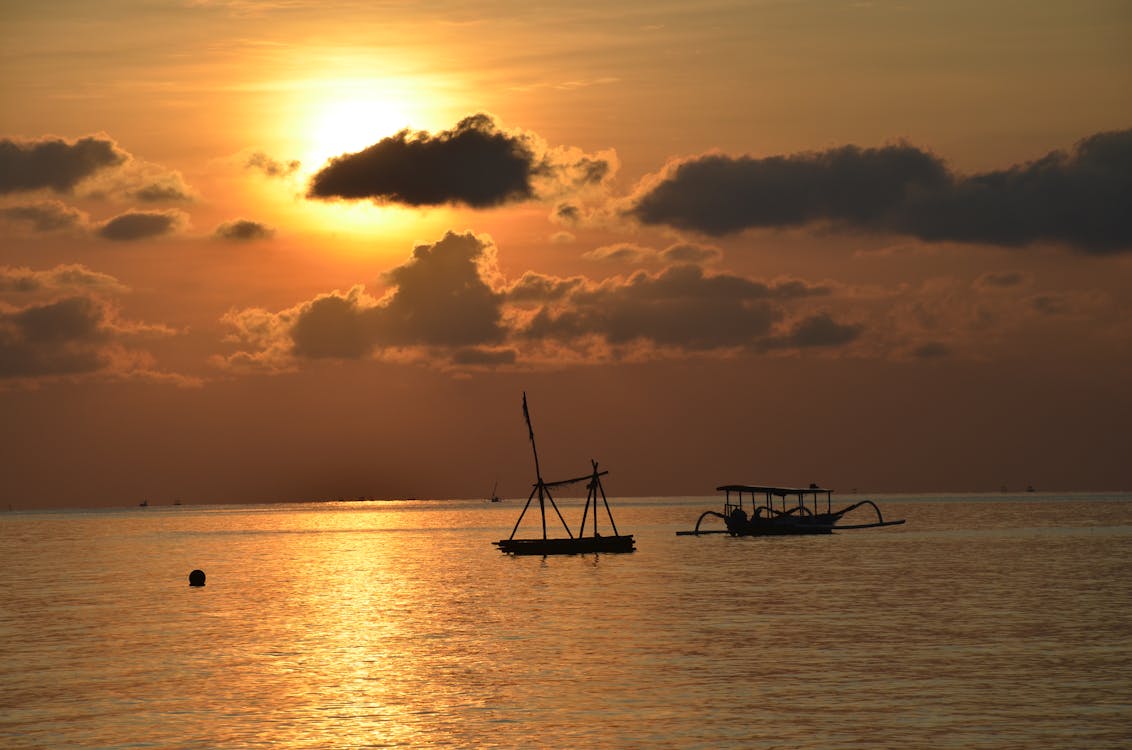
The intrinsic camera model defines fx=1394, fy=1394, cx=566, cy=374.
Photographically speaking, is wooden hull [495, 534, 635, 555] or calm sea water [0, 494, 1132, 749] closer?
calm sea water [0, 494, 1132, 749]

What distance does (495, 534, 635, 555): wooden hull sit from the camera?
5591 inches

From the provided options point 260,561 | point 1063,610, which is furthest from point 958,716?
point 260,561

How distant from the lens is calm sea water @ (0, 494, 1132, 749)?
1933 inches

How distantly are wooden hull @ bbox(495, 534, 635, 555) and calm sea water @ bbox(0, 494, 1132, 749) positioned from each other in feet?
29.3

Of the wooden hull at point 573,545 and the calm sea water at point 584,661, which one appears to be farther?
the wooden hull at point 573,545

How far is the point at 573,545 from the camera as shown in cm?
14375

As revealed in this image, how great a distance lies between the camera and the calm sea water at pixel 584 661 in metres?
49.1

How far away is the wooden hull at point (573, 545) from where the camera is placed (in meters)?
142

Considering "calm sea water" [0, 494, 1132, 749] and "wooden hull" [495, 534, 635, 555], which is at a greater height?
"wooden hull" [495, 534, 635, 555]

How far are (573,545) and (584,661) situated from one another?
76277mm

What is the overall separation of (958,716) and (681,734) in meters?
10.6

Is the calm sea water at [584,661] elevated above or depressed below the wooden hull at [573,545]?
below

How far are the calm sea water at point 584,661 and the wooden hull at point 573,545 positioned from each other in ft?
29.3

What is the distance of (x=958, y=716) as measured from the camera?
50.7m
